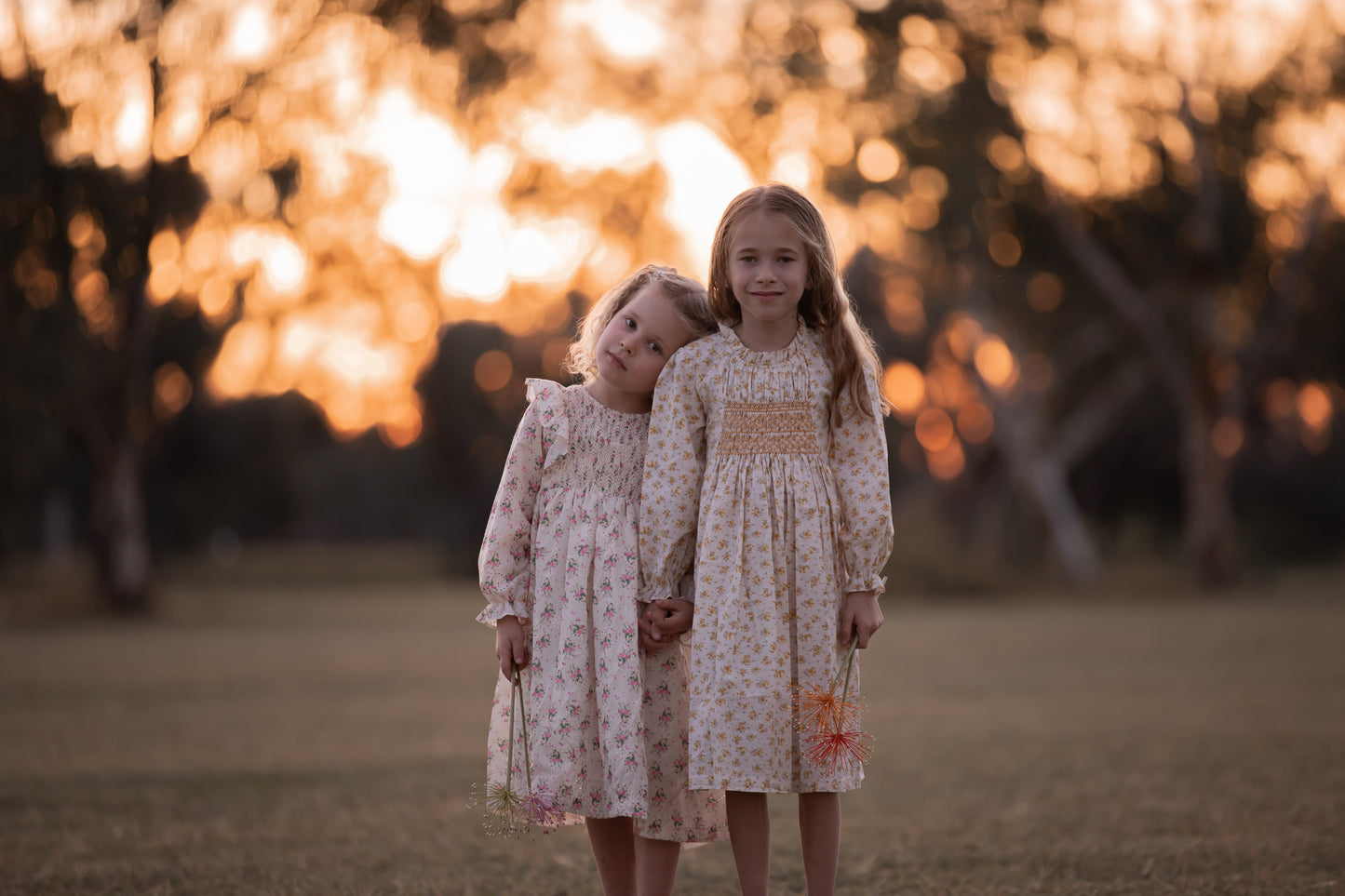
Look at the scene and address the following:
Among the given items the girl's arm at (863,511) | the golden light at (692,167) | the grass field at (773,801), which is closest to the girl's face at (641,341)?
the girl's arm at (863,511)

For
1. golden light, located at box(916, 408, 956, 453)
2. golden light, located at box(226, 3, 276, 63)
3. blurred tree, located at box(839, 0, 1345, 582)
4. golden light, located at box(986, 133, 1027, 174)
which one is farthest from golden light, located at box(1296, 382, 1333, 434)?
golden light, located at box(226, 3, 276, 63)

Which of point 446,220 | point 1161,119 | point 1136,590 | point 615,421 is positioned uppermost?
point 1161,119

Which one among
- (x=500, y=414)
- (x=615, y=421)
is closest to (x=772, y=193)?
(x=615, y=421)

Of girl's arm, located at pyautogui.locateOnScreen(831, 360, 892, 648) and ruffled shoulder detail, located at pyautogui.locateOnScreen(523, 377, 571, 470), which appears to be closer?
girl's arm, located at pyautogui.locateOnScreen(831, 360, 892, 648)

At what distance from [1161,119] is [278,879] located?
1839cm

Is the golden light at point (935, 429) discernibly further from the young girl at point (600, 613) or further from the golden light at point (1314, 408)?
the young girl at point (600, 613)

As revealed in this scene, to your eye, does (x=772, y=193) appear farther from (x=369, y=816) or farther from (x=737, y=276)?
(x=369, y=816)

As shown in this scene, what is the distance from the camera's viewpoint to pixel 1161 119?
18969 millimetres

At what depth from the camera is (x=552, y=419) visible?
315cm

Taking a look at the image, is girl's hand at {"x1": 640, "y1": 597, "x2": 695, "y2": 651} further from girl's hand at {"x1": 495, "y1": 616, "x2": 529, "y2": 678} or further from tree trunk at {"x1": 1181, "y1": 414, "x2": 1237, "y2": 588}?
tree trunk at {"x1": 1181, "y1": 414, "x2": 1237, "y2": 588}

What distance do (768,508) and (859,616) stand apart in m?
0.32

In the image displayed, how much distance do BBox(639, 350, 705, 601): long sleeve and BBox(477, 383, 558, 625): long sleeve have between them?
0.30m

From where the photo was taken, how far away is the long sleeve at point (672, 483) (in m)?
2.98

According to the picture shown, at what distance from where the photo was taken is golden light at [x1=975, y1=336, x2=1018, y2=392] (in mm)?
21703
